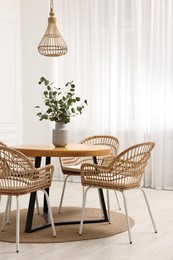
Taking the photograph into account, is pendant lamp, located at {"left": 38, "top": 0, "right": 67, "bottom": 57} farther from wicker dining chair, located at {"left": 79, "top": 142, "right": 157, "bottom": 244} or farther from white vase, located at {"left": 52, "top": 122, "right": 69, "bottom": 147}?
wicker dining chair, located at {"left": 79, "top": 142, "right": 157, "bottom": 244}

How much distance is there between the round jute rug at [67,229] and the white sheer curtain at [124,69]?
180 cm

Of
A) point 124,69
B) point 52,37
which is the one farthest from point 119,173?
point 124,69

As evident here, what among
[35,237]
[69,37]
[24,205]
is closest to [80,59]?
[69,37]

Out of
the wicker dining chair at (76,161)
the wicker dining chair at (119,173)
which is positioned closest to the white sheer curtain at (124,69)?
the wicker dining chair at (76,161)

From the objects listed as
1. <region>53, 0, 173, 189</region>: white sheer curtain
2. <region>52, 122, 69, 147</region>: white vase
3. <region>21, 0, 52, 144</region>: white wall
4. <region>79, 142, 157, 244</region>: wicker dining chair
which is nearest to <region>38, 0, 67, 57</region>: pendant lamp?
<region>52, 122, 69, 147</region>: white vase

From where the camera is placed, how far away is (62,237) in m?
4.00

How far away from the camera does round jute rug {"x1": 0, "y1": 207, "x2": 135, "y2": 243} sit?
3.96 m

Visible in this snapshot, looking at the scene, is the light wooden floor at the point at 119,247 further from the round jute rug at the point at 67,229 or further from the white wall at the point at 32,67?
the white wall at the point at 32,67

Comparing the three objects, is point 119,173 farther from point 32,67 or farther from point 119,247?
point 32,67

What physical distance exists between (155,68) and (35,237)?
3084 millimetres

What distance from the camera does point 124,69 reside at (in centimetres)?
659

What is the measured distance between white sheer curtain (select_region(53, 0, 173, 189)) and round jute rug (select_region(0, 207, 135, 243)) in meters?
1.80

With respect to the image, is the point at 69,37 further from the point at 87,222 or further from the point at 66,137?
the point at 87,222

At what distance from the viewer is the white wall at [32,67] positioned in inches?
288
